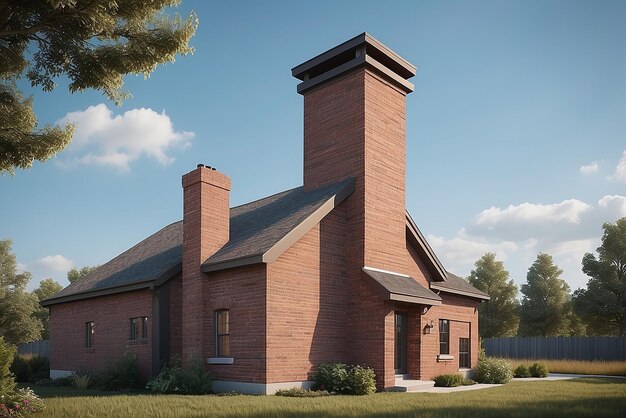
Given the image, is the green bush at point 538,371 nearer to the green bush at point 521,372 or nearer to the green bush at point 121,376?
the green bush at point 521,372

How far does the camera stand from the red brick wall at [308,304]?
690 inches

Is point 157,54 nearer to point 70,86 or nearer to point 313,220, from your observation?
point 70,86

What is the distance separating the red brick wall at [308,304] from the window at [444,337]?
635cm

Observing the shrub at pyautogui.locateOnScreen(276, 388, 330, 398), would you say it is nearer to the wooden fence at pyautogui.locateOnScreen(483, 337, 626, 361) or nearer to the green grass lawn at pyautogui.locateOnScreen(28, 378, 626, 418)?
the green grass lawn at pyautogui.locateOnScreen(28, 378, 626, 418)

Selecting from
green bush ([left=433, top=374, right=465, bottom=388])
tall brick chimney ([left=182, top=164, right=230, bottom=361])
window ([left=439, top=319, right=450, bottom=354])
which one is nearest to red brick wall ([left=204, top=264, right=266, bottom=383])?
tall brick chimney ([left=182, top=164, right=230, bottom=361])

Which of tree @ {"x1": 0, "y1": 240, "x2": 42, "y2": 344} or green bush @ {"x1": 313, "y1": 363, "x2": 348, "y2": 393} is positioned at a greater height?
green bush @ {"x1": 313, "y1": 363, "x2": 348, "y2": 393}

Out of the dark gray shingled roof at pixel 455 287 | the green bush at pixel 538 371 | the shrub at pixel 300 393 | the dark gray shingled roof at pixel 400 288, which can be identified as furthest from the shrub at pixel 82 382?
the green bush at pixel 538 371

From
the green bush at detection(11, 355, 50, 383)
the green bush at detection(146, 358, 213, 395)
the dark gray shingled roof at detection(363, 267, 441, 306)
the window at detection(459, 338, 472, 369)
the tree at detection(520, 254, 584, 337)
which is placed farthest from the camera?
the tree at detection(520, 254, 584, 337)

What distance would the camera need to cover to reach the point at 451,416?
39.9 feet

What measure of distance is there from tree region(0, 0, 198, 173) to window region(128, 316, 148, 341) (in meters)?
7.48

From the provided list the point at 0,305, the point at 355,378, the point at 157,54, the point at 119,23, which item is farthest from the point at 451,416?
the point at 0,305

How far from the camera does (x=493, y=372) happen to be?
78.6ft

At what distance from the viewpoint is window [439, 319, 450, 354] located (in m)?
24.2

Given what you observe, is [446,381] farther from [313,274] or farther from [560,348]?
[560,348]
